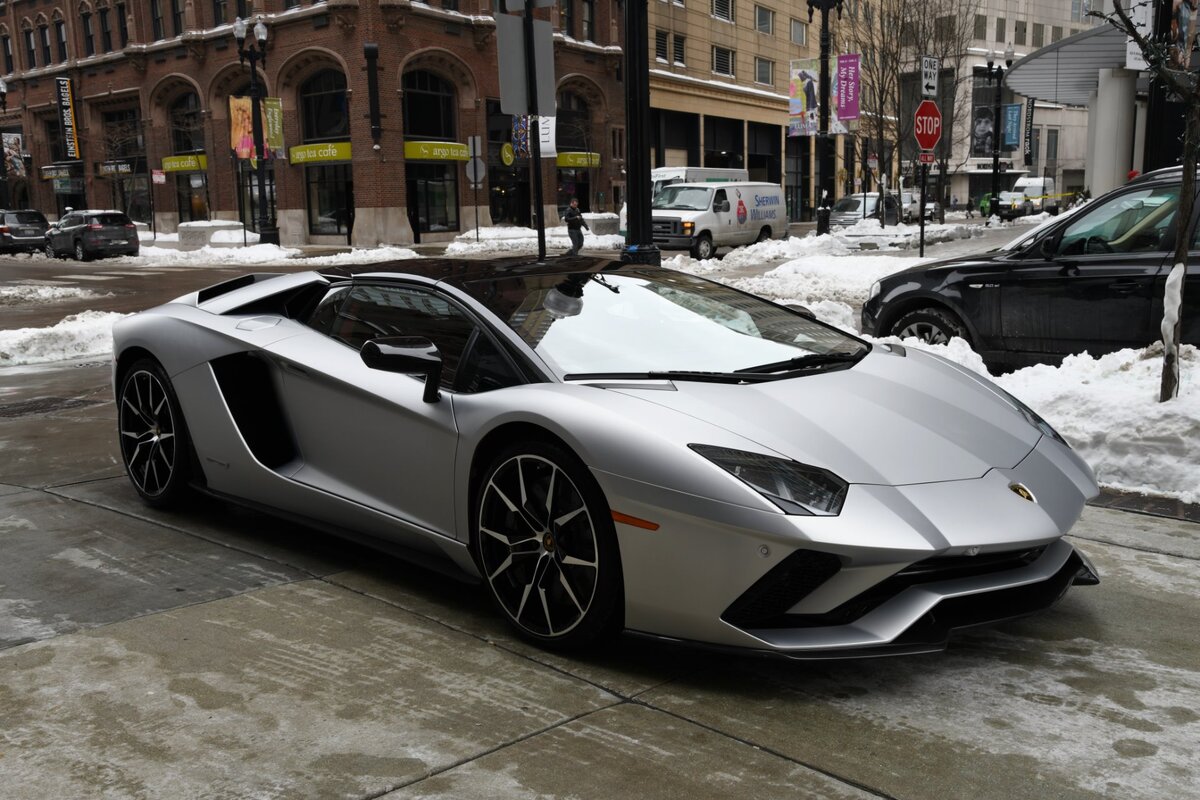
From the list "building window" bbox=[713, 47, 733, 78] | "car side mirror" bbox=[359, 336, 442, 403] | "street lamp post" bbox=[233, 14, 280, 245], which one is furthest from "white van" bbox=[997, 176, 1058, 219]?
"car side mirror" bbox=[359, 336, 442, 403]

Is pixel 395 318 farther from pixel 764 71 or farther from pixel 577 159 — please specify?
pixel 764 71

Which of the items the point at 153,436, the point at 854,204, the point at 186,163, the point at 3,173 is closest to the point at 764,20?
the point at 854,204

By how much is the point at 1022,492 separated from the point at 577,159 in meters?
47.0

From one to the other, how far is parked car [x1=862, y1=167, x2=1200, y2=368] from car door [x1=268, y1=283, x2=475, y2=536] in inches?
203

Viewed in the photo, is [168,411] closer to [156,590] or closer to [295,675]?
[156,590]

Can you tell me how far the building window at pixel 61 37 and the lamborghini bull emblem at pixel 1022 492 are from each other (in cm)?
6208

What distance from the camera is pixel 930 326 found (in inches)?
335

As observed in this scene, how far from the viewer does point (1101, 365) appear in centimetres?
666

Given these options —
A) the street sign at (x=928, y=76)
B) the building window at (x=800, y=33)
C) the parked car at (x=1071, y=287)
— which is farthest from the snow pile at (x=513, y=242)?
the building window at (x=800, y=33)

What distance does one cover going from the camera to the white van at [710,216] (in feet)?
90.7

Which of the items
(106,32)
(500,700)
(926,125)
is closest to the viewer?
(500,700)

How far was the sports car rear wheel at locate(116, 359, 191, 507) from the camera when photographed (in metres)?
5.20

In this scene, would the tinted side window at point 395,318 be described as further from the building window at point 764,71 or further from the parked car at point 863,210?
the building window at point 764,71

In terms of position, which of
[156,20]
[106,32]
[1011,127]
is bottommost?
[1011,127]
